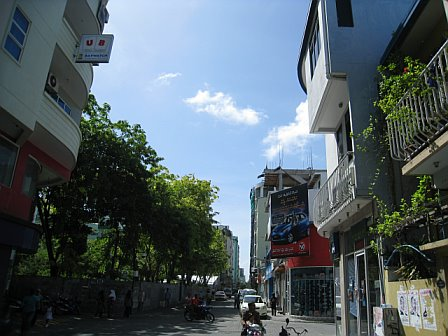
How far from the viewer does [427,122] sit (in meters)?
6.58

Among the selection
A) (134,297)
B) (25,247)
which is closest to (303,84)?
(25,247)

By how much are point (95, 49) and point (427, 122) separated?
11.1 metres

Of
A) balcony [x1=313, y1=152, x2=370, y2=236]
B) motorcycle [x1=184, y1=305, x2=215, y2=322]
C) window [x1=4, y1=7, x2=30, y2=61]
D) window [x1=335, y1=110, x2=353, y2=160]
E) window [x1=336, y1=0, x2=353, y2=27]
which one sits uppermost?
window [x1=336, y1=0, x2=353, y2=27]

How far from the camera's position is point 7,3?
11070 mm

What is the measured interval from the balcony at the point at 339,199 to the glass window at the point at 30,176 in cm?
1058

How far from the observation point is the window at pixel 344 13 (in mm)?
11227

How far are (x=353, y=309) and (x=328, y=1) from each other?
9157 mm

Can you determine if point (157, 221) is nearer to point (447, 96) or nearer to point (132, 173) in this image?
point (132, 173)

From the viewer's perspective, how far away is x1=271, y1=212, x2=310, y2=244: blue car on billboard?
29.9m

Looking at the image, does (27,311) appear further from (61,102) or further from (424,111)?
(424,111)

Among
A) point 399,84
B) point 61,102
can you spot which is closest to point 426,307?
point 399,84

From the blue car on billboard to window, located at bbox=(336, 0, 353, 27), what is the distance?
20.3 m

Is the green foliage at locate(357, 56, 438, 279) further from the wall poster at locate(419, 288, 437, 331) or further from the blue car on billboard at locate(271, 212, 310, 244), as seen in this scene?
the blue car on billboard at locate(271, 212, 310, 244)

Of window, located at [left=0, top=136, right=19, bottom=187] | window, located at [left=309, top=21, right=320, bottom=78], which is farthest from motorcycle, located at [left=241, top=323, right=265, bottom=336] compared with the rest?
window, located at [left=0, top=136, right=19, bottom=187]
